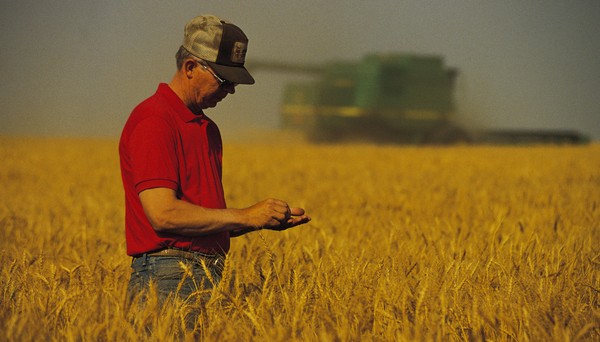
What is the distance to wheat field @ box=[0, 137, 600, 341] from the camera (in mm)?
2557

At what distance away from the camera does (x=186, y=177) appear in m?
2.92

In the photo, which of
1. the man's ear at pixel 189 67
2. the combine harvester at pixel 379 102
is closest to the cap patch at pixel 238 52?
the man's ear at pixel 189 67

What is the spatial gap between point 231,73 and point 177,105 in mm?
251

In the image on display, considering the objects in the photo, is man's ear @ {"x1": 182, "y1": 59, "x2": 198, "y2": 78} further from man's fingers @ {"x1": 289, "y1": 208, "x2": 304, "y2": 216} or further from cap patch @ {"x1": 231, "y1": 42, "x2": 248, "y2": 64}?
man's fingers @ {"x1": 289, "y1": 208, "x2": 304, "y2": 216}

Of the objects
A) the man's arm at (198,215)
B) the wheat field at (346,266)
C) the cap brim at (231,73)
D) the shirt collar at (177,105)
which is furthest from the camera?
the shirt collar at (177,105)

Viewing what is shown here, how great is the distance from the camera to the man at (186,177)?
272 cm

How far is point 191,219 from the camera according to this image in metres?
2.73

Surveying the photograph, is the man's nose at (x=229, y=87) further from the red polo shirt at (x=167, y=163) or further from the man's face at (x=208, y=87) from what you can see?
the red polo shirt at (x=167, y=163)

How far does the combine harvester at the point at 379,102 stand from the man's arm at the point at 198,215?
21.2 metres

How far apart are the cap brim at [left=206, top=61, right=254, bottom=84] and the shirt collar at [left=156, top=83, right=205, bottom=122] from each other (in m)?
0.21

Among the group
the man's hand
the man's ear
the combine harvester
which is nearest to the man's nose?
the man's ear

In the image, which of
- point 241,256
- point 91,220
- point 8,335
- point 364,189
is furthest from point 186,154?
Answer: point 364,189

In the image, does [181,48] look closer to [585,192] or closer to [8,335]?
[8,335]

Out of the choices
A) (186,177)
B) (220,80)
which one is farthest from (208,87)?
(186,177)
